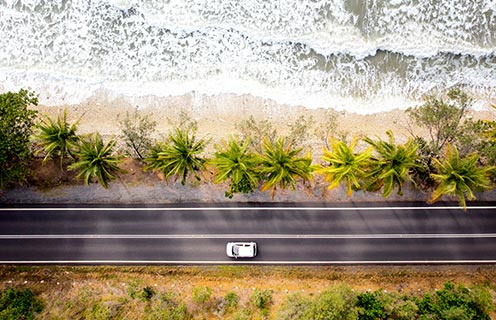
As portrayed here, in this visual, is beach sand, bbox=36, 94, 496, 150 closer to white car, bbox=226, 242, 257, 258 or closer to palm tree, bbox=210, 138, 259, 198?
palm tree, bbox=210, 138, 259, 198

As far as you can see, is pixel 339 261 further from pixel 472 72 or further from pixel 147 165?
pixel 472 72

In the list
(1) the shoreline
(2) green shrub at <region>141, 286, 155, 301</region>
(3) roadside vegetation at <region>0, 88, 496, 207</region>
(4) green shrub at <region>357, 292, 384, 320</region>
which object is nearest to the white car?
(3) roadside vegetation at <region>0, 88, 496, 207</region>

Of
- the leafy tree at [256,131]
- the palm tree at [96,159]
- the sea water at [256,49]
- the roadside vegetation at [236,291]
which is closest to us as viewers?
the roadside vegetation at [236,291]

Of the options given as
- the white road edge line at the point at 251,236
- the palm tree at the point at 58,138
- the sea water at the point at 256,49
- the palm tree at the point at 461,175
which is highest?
the sea water at the point at 256,49

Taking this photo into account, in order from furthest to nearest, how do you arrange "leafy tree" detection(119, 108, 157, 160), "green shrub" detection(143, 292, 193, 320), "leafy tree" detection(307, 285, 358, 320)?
"leafy tree" detection(119, 108, 157, 160) < "green shrub" detection(143, 292, 193, 320) < "leafy tree" detection(307, 285, 358, 320)

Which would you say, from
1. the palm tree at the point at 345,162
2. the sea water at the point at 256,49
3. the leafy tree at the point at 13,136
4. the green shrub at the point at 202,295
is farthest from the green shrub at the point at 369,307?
the leafy tree at the point at 13,136

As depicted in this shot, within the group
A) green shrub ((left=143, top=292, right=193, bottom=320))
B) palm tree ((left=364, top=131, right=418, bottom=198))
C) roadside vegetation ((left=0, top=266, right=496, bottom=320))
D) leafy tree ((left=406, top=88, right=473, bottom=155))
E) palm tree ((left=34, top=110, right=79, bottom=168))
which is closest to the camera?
palm tree ((left=364, top=131, right=418, bottom=198))

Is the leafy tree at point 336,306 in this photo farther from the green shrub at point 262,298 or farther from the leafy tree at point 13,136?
the leafy tree at point 13,136
